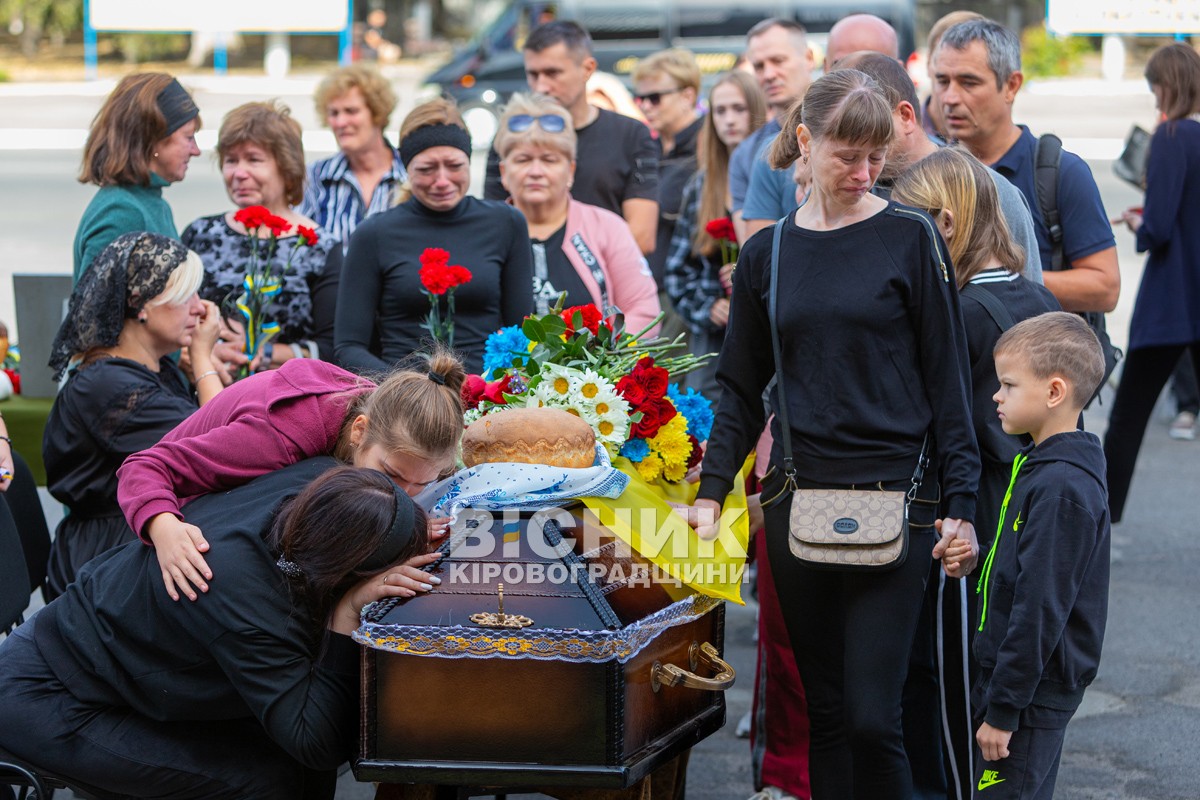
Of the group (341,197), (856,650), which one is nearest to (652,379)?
(856,650)

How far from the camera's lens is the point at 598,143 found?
5734mm

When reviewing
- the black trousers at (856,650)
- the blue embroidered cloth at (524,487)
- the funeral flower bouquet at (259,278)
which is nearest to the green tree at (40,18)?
the funeral flower bouquet at (259,278)

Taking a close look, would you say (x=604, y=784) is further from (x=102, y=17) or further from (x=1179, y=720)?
(x=102, y=17)

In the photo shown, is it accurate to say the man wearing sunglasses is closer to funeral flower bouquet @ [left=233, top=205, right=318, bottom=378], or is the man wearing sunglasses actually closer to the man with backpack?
funeral flower bouquet @ [left=233, top=205, right=318, bottom=378]

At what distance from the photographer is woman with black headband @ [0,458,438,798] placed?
2543 mm

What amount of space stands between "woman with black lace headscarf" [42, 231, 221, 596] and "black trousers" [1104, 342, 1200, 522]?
368cm

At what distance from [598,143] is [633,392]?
282 cm

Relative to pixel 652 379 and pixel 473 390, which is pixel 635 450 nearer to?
pixel 652 379

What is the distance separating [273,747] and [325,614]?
33 cm

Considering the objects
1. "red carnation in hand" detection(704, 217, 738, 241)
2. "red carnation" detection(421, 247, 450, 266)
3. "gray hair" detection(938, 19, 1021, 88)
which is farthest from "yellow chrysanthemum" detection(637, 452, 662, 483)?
"red carnation in hand" detection(704, 217, 738, 241)

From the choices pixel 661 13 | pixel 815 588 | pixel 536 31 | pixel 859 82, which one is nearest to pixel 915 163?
pixel 859 82

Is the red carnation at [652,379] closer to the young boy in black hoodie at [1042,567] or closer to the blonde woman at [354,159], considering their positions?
the young boy in black hoodie at [1042,567]

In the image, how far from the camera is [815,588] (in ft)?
9.81

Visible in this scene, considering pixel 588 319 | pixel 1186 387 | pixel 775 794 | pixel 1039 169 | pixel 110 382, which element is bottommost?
pixel 775 794
